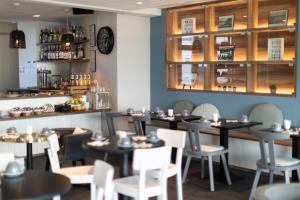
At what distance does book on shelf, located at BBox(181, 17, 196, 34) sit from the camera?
7.44 meters

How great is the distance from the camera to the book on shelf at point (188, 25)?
24.4 feet

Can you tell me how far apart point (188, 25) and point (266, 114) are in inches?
91.4

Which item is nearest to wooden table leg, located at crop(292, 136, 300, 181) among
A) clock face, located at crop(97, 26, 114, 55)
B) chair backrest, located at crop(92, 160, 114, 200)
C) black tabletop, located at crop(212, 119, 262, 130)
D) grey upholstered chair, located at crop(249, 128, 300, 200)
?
grey upholstered chair, located at crop(249, 128, 300, 200)

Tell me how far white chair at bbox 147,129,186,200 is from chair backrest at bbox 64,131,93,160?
104 cm

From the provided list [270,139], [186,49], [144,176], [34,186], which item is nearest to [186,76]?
[186,49]

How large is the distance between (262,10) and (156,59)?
2.36 meters

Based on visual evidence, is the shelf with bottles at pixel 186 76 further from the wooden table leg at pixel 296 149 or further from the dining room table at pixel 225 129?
the wooden table leg at pixel 296 149

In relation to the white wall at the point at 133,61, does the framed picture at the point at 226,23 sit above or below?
above

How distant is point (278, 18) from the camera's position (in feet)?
20.3

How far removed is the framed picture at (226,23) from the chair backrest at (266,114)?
1439 mm

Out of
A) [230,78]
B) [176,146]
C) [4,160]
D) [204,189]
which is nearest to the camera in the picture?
[4,160]

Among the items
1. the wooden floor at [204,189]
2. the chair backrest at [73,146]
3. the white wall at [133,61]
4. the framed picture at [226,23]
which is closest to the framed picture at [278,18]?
the framed picture at [226,23]

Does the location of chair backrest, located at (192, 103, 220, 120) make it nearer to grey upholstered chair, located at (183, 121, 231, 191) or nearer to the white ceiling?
grey upholstered chair, located at (183, 121, 231, 191)

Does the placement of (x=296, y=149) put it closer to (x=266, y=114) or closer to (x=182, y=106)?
(x=266, y=114)
